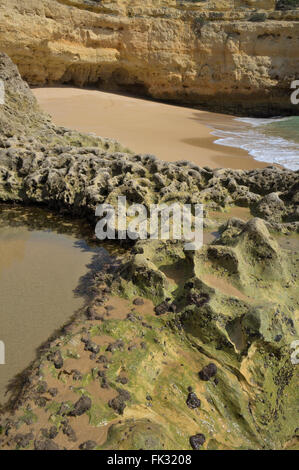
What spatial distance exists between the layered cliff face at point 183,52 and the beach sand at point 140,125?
125 centimetres

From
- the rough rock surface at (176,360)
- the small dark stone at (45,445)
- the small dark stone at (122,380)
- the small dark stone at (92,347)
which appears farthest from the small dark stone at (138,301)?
the small dark stone at (45,445)

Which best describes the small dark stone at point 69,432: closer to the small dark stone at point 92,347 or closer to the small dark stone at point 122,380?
the small dark stone at point 122,380

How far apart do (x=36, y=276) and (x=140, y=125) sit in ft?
31.1

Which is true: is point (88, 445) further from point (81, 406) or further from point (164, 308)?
point (164, 308)

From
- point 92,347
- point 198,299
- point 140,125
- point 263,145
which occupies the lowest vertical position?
point 92,347

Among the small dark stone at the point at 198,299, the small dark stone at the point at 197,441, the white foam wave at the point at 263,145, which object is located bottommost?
the small dark stone at the point at 197,441

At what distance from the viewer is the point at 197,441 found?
5.88 feet

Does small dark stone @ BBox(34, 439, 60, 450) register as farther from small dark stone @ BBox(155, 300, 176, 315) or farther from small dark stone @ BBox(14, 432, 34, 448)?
small dark stone @ BBox(155, 300, 176, 315)

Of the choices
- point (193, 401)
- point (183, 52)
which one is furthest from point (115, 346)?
point (183, 52)

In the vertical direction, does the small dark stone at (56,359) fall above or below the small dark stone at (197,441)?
above

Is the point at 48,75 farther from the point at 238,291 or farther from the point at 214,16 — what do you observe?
the point at 238,291

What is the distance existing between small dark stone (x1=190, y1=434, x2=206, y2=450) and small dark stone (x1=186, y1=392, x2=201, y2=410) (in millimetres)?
179

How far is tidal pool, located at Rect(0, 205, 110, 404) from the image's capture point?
8.26ft

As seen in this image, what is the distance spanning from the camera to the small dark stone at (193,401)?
199 cm
